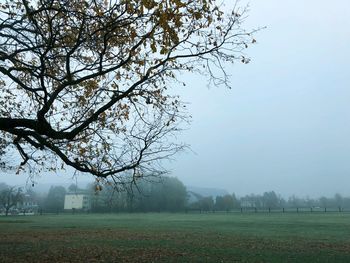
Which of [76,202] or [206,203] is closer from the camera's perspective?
[206,203]

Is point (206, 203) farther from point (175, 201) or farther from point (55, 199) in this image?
point (55, 199)

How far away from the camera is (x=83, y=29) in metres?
9.48

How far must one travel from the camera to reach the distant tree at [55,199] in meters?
98.1

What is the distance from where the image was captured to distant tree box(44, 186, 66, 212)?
3862 inches

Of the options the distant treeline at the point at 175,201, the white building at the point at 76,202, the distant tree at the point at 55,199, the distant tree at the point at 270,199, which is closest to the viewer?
the distant treeline at the point at 175,201

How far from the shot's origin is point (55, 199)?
113250mm

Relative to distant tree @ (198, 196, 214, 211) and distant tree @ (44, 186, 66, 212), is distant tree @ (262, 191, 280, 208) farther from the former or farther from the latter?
distant tree @ (44, 186, 66, 212)

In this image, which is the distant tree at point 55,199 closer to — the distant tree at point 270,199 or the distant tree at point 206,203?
the distant tree at point 206,203

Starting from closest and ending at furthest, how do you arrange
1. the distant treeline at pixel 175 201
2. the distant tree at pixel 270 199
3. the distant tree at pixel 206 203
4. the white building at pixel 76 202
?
the distant treeline at pixel 175 201
the distant tree at pixel 206 203
the white building at pixel 76 202
the distant tree at pixel 270 199

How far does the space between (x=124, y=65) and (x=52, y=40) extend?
1.95 metres

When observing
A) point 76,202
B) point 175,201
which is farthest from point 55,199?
point 175,201

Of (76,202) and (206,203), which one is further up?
(76,202)

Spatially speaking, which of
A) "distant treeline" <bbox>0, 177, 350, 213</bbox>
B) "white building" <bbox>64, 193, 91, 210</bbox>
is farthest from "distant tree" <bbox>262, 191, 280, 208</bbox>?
"white building" <bbox>64, 193, 91, 210</bbox>

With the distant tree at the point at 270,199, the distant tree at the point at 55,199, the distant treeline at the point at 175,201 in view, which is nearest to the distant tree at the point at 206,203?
the distant treeline at the point at 175,201
